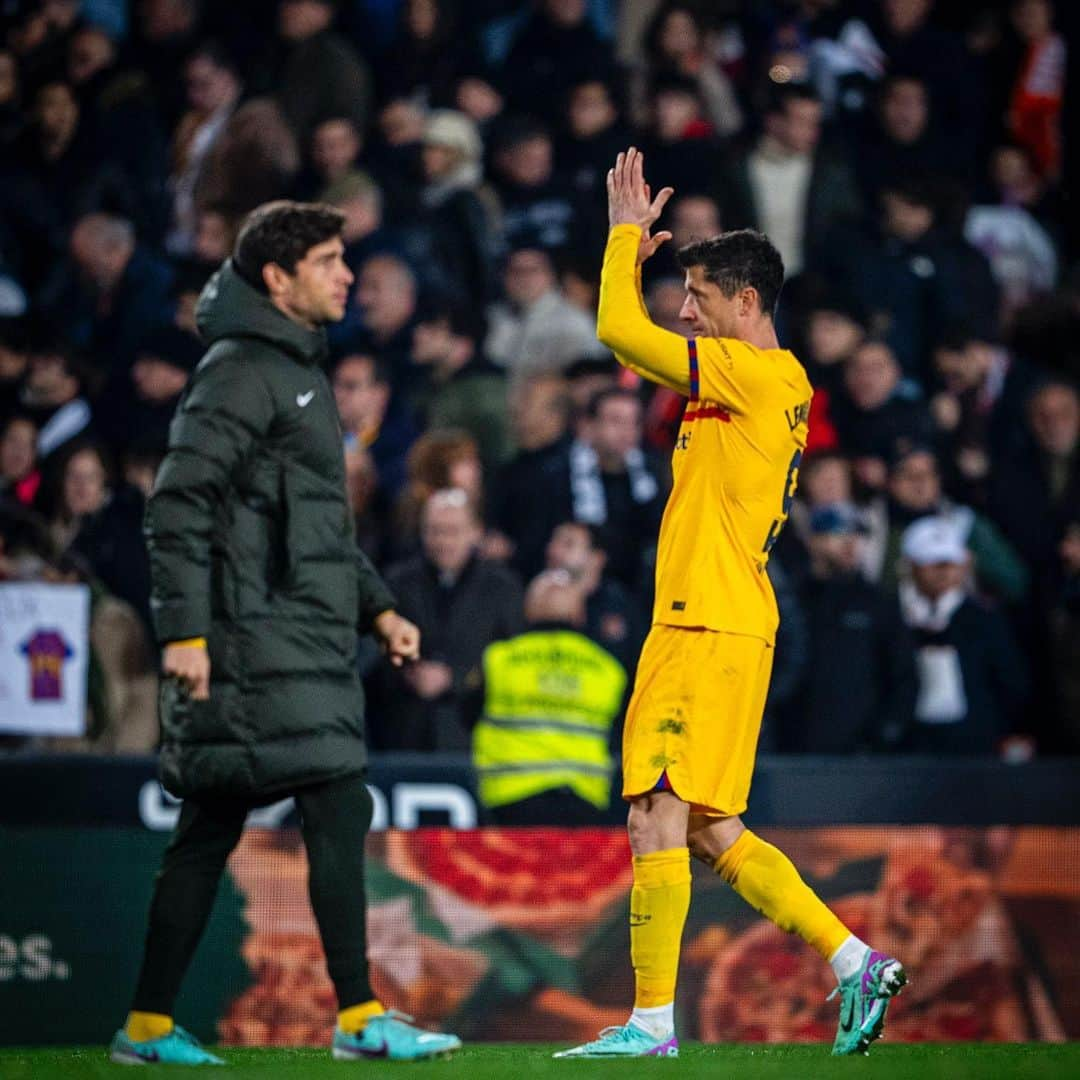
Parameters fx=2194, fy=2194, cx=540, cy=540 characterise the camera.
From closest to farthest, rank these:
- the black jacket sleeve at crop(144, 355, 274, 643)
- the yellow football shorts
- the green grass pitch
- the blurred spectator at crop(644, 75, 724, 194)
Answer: the green grass pitch → the black jacket sleeve at crop(144, 355, 274, 643) → the yellow football shorts → the blurred spectator at crop(644, 75, 724, 194)

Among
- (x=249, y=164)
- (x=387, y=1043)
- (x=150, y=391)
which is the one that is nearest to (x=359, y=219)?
(x=249, y=164)

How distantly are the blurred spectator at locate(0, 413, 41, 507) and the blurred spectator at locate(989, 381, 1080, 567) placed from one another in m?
4.82

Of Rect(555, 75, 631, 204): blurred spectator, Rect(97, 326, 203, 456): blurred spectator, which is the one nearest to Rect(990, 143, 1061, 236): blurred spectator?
Rect(555, 75, 631, 204): blurred spectator

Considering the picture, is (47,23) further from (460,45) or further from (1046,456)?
(1046,456)

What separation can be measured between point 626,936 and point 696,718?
2708 millimetres

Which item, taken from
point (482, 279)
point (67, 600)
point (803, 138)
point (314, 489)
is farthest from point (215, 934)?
point (803, 138)

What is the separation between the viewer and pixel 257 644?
5379mm

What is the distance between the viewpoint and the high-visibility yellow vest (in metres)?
9.54

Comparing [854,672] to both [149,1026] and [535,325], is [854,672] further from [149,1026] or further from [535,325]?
[149,1026]

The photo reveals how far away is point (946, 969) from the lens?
8.29m

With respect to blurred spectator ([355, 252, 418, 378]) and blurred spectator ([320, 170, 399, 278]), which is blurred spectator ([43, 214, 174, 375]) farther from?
blurred spectator ([355, 252, 418, 378])

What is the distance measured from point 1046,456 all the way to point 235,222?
453 centimetres

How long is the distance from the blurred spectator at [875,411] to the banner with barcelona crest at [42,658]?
4.03 metres

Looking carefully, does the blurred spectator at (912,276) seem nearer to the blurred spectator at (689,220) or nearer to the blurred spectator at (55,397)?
the blurred spectator at (689,220)
